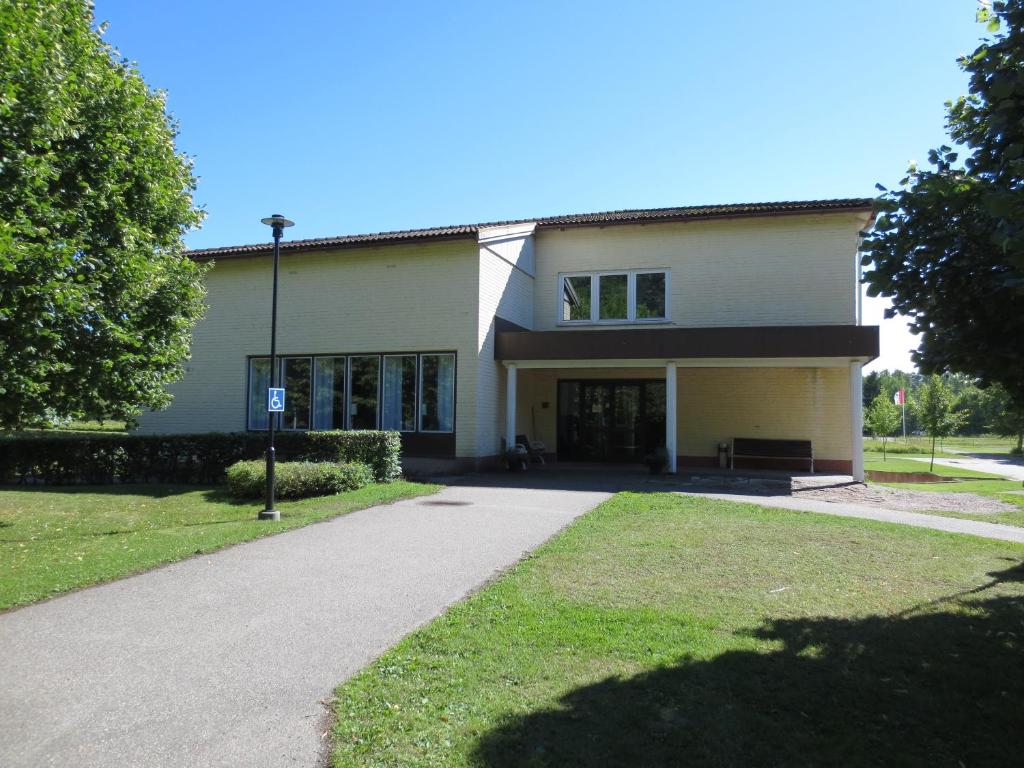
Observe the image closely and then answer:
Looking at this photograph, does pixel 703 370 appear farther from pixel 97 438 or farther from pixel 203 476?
pixel 97 438

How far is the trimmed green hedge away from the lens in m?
12.2

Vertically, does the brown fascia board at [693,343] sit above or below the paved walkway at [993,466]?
above

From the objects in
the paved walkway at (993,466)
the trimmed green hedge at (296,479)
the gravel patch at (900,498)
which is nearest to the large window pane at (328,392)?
the trimmed green hedge at (296,479)

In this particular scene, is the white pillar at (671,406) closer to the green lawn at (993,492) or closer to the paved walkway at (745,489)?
the paved walkway at (745,489)

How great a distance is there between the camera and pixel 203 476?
15203 mm

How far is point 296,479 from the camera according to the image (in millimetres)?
12195

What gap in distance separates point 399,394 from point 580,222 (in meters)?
7.30

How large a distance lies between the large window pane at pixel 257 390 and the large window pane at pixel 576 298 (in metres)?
8.72

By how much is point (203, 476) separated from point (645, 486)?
32.1 ft

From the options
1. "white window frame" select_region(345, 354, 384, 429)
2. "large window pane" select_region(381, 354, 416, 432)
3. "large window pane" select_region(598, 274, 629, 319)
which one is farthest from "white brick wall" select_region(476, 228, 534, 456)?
"white window frame" select_region(345, 354, 384, 429)

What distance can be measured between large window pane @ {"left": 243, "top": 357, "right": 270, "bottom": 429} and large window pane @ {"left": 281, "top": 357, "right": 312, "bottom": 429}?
662 millimetres

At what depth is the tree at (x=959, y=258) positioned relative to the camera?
194 inches

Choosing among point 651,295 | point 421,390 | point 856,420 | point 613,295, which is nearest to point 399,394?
point 421,390

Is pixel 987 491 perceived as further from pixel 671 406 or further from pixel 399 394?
pixel 399 394
